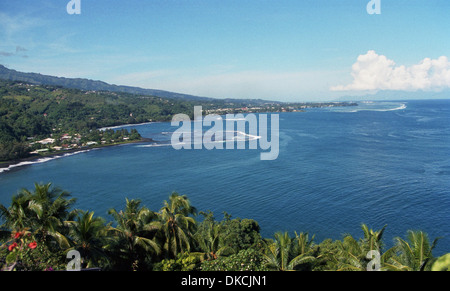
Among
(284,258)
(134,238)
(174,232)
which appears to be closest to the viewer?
(284,258)

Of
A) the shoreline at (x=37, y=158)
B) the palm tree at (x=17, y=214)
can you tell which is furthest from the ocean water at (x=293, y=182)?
the palm tree at (x=17, y=214)

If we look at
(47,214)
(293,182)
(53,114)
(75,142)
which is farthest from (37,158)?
(53,114)

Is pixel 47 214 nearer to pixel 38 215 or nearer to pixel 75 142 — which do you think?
pixel 38 215

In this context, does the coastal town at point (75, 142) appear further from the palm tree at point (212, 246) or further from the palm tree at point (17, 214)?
the palm tree at point (17, 214)
